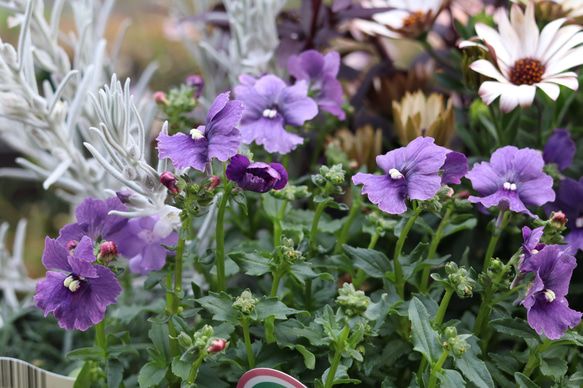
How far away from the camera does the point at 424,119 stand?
2.26 feet

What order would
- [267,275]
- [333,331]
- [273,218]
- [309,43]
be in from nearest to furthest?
[333,331]
[273,218]
[267,275]
[309,43]

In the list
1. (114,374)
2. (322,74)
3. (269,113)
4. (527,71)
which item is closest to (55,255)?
(114,374)

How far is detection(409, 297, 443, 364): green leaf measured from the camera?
0.45m

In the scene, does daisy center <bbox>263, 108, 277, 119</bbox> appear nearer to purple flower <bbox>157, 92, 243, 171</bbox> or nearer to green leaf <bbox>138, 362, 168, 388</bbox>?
purple flower <bbox>157, 92, 243, 171</bbox>

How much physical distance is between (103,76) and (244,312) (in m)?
0.56

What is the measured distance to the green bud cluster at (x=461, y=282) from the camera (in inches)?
17.8

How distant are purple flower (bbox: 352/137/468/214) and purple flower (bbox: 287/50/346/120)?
173mm

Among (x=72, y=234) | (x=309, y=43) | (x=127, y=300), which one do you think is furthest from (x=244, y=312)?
(x=309, y=43)

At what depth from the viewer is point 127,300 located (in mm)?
761

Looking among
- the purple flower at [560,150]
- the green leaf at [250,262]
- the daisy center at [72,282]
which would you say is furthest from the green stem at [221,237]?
the purple flower at [560,150]

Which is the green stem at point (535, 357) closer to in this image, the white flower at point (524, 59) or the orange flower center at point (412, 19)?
the white flower at point (524, 59)

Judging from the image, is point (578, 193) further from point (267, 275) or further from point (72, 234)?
point (72, 234)

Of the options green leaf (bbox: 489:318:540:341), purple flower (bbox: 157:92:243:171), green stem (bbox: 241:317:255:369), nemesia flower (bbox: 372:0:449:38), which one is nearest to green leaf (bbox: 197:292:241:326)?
green stem (bbox: 241:317:255:369)

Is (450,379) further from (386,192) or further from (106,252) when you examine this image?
(106,252)
